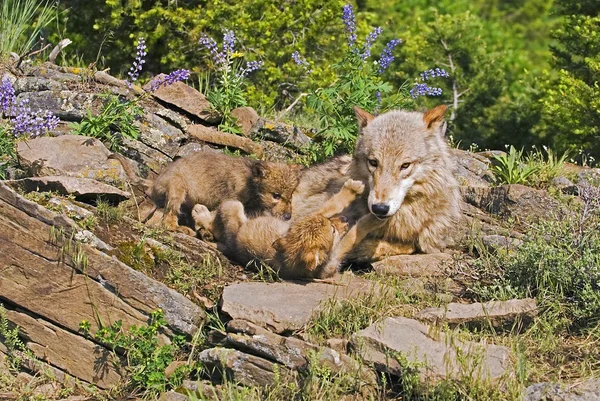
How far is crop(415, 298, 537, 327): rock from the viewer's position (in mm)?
6293

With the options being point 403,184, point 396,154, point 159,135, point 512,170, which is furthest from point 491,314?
point 159,135

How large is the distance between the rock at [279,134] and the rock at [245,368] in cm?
417

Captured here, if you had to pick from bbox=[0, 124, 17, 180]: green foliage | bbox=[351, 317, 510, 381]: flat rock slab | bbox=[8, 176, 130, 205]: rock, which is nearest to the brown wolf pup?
bbox=[8, 176, 130, 205]: rock

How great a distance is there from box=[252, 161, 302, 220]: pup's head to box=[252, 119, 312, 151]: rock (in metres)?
1.36

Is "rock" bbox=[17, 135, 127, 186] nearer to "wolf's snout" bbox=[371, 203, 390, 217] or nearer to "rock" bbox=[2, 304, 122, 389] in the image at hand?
"rock" bbox=[2, 304, 122, 389]

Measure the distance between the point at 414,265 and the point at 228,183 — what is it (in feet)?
7.06

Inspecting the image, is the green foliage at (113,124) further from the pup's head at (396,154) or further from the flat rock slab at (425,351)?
the flat rock slab at (425,351)

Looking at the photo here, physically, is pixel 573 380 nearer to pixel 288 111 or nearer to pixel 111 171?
pixel 111 171

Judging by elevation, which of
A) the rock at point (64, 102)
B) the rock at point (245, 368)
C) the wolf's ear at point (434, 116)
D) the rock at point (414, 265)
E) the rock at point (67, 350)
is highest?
the wolf's ear at point (434, 116)

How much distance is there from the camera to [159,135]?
9.25m

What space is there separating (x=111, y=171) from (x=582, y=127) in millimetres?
5590

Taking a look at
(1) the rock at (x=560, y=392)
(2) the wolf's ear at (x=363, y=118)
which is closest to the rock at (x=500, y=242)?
(2) the wolf's ear at (x=363, y=118)

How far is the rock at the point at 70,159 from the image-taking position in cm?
792

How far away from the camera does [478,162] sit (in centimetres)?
947
